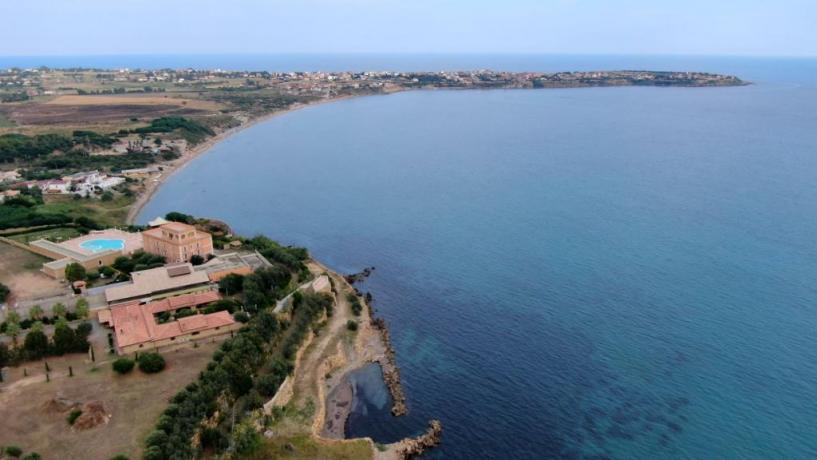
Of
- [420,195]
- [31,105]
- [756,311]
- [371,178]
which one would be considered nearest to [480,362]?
[756,311]

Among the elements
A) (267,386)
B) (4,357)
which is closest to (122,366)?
(4,357)

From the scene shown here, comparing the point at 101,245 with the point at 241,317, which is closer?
the point at 241,317

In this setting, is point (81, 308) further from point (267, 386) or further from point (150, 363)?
point (267, 386)

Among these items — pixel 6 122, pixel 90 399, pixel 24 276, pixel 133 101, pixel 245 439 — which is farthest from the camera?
pixel 133 101

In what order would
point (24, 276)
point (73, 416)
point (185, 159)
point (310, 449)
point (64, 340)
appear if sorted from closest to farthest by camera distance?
point (73, 416) < point (310, 449) < point (64, 340) < point (24, 276) < point (185, 159)

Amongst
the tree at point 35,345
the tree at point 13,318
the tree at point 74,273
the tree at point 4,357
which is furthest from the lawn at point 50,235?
the tree at point 4,357

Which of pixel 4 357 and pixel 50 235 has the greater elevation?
pixel 50 235

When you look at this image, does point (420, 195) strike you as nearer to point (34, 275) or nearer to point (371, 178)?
point (371, 178)

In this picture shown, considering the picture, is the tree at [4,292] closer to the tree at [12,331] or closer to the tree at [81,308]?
the tree at [81,308]
